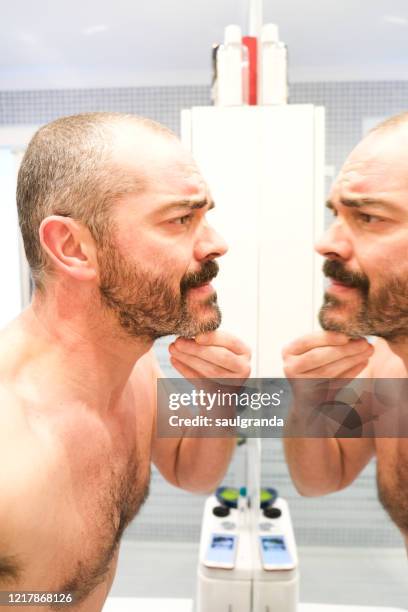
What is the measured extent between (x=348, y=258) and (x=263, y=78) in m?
0.35

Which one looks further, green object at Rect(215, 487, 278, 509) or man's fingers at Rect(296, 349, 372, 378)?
green object at Rect(215, 487, 278, 509)

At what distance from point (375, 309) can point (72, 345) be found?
0.44 meters

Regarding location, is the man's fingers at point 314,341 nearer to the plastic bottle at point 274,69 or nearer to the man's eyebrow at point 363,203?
the man's eyebrow at point 363,203

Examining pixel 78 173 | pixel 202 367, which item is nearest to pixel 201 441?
pixel 202 367

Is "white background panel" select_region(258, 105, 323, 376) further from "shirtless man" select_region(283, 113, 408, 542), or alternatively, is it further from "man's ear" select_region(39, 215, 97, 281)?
"man's ear" select_region(39, 215, 97, 281)

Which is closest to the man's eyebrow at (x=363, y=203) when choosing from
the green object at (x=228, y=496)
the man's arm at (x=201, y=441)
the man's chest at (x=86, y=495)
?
the man's arm at (x=201, y=441)

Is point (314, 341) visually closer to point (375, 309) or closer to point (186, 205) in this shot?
point (375, 309)

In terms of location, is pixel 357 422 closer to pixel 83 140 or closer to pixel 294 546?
pixel 294 546

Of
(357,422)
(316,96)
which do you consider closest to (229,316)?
(357,422)

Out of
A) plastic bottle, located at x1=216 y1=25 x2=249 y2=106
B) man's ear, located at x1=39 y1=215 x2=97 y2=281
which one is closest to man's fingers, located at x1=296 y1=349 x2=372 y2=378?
man's ear, located at x1=39 y1=215 x2=97 y2=281

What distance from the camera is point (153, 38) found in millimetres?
888

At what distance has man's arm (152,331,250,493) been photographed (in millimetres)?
721

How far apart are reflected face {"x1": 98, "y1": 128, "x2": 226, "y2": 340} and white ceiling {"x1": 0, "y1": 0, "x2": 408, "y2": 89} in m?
0.30

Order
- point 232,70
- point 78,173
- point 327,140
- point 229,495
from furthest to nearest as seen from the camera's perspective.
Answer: point 229,495 → point 232,70 → point 327,140 → point 78,173
